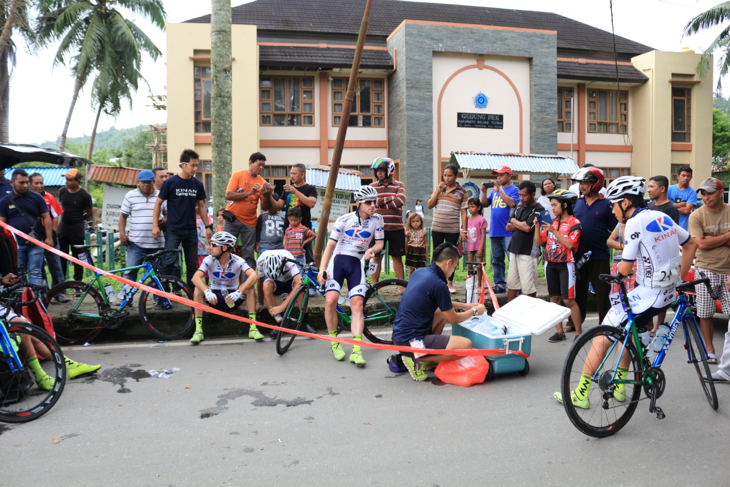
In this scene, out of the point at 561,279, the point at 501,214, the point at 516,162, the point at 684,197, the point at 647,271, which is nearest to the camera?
the point at 647,271

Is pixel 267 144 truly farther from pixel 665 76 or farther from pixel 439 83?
pixel 665 76

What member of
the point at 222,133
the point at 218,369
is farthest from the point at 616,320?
the point at 222,133

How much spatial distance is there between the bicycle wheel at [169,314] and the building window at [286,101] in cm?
1774

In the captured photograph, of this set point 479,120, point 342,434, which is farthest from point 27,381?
point 479,120

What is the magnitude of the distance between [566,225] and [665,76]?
79.7 ft

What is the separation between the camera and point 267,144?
24.0 m

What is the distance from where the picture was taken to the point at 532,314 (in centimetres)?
590

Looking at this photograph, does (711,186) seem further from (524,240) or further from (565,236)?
(524,240)

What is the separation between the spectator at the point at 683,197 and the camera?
9.26 m

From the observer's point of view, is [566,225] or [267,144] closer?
[566,225]

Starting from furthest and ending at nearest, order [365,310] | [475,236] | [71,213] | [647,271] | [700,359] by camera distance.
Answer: [475,236] < [71,213] < [365,310] < [700,359] < [647,271]

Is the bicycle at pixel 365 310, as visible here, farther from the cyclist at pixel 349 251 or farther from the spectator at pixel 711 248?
the spectator at pixel 711 248

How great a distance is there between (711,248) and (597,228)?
52.0 inches

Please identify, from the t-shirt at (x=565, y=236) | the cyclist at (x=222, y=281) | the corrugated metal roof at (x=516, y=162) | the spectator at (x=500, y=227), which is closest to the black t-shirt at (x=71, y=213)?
the cyclist at (x=222, y=281)
